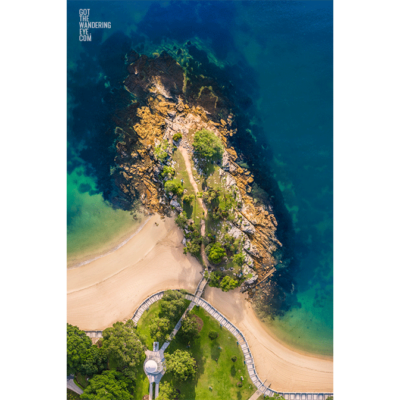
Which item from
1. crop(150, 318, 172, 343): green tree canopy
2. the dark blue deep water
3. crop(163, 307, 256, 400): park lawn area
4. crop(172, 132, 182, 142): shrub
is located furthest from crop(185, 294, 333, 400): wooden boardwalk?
crop(172, 132, 182, 142): shrub

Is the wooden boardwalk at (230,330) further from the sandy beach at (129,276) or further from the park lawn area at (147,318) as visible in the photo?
the sandy beach at (129,276)

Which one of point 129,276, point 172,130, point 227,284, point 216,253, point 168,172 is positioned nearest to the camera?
point 216,253

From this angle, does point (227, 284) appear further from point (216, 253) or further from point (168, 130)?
point (168, 130)

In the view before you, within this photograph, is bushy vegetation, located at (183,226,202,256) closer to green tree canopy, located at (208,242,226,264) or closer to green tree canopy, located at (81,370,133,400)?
green tree canopy, located at (208,242,226,264)

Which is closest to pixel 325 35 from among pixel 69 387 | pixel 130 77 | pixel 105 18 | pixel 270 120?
pixel 270 120

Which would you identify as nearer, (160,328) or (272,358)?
(160,328)

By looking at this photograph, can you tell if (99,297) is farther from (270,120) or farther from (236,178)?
(270,120)

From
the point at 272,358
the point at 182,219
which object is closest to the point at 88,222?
the point at 182,219
